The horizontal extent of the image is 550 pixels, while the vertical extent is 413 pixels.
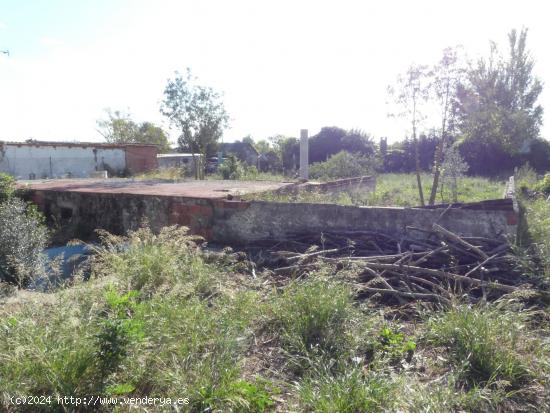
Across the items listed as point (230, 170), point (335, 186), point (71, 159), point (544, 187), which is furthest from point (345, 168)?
point (71, 159)

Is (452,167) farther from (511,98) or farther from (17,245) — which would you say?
(511,98)

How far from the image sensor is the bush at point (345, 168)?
1538 cm

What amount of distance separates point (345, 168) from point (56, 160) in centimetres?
1404

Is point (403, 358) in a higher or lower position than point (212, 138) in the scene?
lower

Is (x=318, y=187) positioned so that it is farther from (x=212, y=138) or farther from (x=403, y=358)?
(x=212, y=138)

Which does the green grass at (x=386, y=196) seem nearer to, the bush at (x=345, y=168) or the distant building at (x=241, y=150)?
the bush at (x=345, y=168)

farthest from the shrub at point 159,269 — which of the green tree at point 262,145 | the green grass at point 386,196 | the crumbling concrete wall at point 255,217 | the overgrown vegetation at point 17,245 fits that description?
the green tree at point 262,145

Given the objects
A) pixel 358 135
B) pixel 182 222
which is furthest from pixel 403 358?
pixel 358 135

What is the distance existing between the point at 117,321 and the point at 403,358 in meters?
1.95

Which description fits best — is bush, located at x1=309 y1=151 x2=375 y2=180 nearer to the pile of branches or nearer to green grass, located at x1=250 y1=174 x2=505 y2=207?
green grass, located at x1=250 y1=174 x2=505 y2=207

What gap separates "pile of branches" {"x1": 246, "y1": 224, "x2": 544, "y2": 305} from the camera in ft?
13.0

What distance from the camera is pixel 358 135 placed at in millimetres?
25922

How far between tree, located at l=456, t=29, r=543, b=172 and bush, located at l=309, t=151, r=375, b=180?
4164 mm

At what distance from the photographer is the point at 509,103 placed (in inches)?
1099
